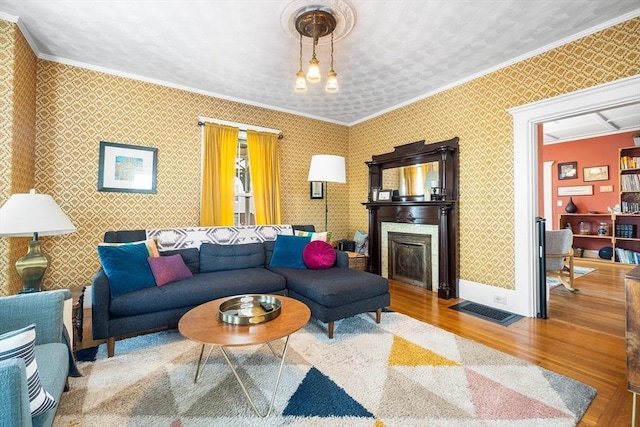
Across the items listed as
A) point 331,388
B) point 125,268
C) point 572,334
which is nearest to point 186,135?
point 125,268

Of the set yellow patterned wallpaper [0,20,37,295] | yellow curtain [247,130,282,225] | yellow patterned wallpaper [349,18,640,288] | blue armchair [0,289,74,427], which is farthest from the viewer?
yellow curtain [247,130,282,225]

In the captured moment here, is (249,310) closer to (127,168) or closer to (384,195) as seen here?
(127,168)

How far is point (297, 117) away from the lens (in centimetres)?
480

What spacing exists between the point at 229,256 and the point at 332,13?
2596 mm

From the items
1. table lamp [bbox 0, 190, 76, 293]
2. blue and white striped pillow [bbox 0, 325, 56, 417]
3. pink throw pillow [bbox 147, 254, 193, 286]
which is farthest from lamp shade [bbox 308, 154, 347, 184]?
blue and white striped pillow [bbox 0, 325, 56, 417]

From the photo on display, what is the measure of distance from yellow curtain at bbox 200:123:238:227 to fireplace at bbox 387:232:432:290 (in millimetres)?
2551

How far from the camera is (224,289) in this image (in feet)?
8.51

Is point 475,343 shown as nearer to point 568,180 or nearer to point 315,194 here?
point 315,194

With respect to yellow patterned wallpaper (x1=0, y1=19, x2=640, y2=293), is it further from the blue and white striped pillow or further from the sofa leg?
the blue and white striped pillow

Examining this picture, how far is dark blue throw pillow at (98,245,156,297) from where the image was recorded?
2.28 m

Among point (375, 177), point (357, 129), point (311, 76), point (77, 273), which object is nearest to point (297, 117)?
A: point (357, 129)

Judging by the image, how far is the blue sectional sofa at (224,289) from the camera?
2180mm

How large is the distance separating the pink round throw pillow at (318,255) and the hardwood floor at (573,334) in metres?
0.94

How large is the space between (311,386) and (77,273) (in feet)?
10.2
